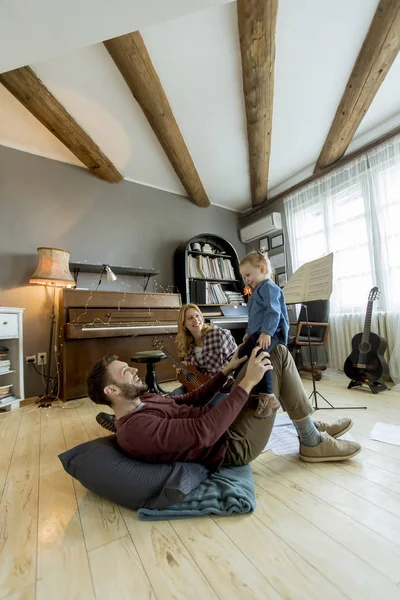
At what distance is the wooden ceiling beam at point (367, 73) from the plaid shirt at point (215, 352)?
2.32 metres

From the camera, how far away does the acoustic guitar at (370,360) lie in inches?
98.6

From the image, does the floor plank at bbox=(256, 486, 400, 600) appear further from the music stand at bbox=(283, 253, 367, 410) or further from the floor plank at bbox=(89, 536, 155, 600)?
the music stand at bbox=(283, 253, 367, 410)

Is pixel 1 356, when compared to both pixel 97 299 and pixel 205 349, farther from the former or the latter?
pixel 205 349

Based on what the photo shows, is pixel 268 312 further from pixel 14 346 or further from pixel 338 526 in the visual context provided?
pixel 14 346

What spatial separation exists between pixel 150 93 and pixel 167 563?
2912mm

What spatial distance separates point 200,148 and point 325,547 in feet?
11.0

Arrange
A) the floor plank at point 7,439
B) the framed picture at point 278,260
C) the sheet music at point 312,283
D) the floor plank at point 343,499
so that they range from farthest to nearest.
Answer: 1. the framed picture at point 278,260
2. the sheet music at point 312,283
3. the floor plank at point 7,439
4. the floor plank at point 343,499

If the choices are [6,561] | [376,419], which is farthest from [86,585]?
[376,419]

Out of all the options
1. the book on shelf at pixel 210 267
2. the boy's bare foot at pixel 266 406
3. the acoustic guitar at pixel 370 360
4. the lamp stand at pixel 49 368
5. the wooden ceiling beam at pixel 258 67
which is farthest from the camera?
the book on shelf at pixel 210 267

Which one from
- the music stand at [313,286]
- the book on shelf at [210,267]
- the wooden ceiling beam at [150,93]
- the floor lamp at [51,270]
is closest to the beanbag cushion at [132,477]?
the music stand at [313,286]

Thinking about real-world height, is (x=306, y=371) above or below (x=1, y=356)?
below

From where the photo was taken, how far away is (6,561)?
0.81 metres

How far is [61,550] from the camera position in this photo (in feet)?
2.75

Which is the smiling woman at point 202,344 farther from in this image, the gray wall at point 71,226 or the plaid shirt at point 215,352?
the gray wall at point 71,226
